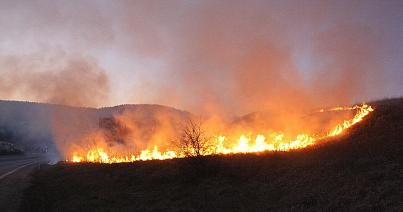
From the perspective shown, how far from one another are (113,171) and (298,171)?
1000cm

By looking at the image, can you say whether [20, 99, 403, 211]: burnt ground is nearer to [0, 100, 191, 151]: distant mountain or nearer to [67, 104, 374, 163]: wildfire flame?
[67, 104, 374, 163]: wildfire flame

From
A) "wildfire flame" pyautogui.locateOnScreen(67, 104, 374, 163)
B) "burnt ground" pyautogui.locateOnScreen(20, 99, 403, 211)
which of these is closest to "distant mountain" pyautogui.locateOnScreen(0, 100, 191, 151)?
"wildfire flame" pyautogui.locateOnScreen(67, 104, 374, 163)

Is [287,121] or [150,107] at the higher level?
[150,107]

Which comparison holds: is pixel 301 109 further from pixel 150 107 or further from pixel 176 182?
pixel 150 107

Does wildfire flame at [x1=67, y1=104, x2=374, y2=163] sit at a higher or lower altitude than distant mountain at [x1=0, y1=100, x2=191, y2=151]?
lower

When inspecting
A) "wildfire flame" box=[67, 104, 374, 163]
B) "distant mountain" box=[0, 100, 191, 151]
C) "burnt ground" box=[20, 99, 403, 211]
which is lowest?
"burnt ground" box=[20, 99, 403, 211]

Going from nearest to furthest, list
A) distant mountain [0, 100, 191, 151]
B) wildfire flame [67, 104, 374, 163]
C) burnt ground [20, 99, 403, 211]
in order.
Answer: burnt ground [20, 99, 403, 211]
wildfire flame [67, 104, 374, 163]
distant mountain [0, 100, 191, 151]

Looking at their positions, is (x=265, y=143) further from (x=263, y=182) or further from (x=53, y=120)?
(x=53, y=120)

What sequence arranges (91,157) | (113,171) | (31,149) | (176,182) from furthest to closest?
(31,149), (91,157), (113,171), (176,182)

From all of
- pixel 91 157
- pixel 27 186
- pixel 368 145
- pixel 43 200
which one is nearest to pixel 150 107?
pixel 91 157

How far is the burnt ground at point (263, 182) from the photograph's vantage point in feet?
48.9

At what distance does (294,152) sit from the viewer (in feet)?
66.9

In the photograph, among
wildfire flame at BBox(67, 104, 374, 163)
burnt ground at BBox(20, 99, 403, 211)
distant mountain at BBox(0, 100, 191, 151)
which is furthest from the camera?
distant mountain at BBox(0, 100, 191, 151)

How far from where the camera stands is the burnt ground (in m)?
14.9
